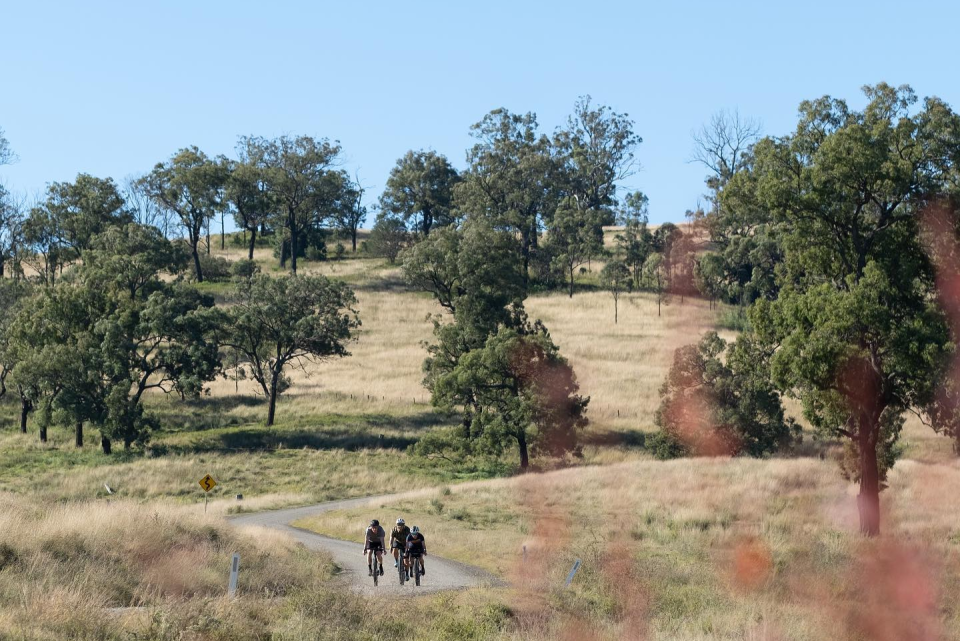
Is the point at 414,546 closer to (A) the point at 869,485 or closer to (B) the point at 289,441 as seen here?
(A) the point at 869,485

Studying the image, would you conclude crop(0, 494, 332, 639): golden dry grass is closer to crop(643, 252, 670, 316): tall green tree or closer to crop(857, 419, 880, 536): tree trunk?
crop(857, 419, 880, 536): tree trunk

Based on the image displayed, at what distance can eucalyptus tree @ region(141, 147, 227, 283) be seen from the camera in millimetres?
105312

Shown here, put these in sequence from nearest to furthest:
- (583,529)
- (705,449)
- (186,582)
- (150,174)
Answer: (186,582), (583,529), (705,449), (150,174)

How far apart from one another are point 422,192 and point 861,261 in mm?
101425

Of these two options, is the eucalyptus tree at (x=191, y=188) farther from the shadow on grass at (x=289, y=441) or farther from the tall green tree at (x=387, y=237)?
the shadow on grass at (x=289, y=441)

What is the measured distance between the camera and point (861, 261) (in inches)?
1121

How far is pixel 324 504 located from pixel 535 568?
20.5 metres

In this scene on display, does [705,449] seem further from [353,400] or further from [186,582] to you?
[186,582]

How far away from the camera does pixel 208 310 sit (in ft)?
199

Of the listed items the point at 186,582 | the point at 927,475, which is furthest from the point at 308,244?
the point at 186,582

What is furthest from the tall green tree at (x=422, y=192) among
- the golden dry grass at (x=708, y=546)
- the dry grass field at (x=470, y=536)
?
the golden dry grass at (x=708, y=546)

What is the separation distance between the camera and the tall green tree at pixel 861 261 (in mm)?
27141

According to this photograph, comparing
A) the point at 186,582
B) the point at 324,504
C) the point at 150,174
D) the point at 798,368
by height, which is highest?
the point at 150,174

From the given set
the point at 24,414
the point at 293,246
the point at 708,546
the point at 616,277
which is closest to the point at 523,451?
the point at 708,546
